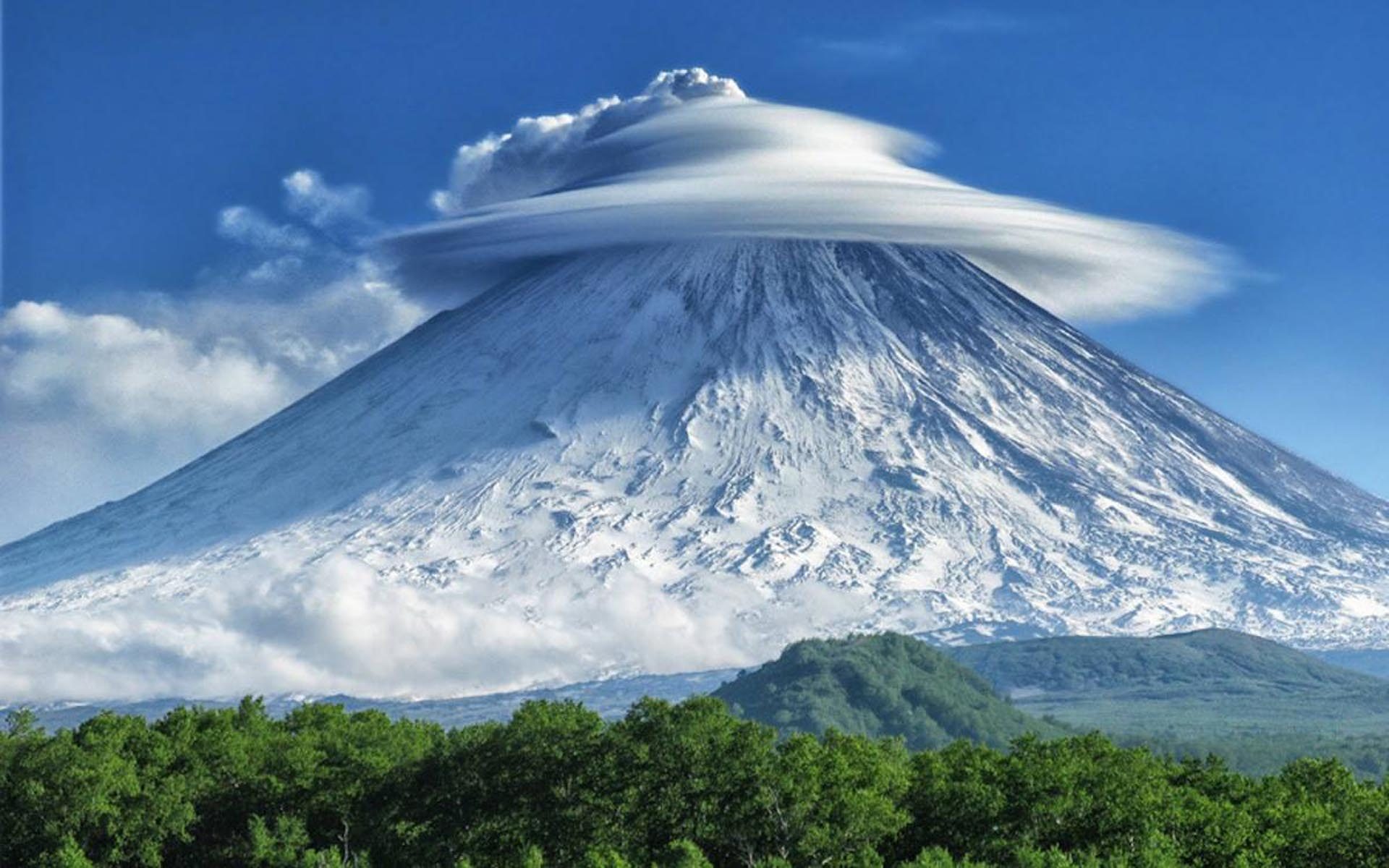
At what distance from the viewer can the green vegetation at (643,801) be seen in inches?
2199

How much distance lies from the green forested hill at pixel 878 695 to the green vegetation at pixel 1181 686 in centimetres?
1289

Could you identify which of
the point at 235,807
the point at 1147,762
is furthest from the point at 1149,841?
the point at 235,807

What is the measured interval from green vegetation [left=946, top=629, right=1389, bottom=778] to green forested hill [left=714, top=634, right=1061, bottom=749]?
42.3 ft

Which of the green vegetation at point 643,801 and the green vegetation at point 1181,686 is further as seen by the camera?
the green vegetation at point 1181,686

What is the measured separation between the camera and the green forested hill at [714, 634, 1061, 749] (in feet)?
508

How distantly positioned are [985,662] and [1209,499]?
25.6 meters

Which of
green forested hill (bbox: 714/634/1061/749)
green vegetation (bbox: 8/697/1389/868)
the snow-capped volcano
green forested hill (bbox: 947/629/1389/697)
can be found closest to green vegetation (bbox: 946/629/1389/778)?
green forested hill (bbox: 947/629/1389/697)

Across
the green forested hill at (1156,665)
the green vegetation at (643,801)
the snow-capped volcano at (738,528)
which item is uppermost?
the snow-capped volcano at (738,528)

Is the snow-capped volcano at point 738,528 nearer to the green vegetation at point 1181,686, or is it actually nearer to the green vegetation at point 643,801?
the green vegetation at point 1181,686

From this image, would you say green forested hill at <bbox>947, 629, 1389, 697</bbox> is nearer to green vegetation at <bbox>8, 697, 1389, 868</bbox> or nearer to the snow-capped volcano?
the snow-capped volcano

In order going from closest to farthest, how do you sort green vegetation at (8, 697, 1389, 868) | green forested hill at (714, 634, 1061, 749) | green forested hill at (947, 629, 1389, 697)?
green vegetation at (8, 697, 1389, 868), green forested hill at (714, 634, 1061, 749), green forested hill at (947, 629, 1389, 697)

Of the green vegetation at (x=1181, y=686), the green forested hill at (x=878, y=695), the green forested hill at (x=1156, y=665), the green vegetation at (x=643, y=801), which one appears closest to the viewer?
the green vegetation at (x=643, y=801)

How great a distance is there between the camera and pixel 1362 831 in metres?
54.3

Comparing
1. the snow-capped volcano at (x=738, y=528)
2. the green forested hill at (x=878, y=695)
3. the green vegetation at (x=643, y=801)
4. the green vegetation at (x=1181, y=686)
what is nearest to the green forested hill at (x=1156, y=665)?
the green vegetation at (x=1181, y=686)
